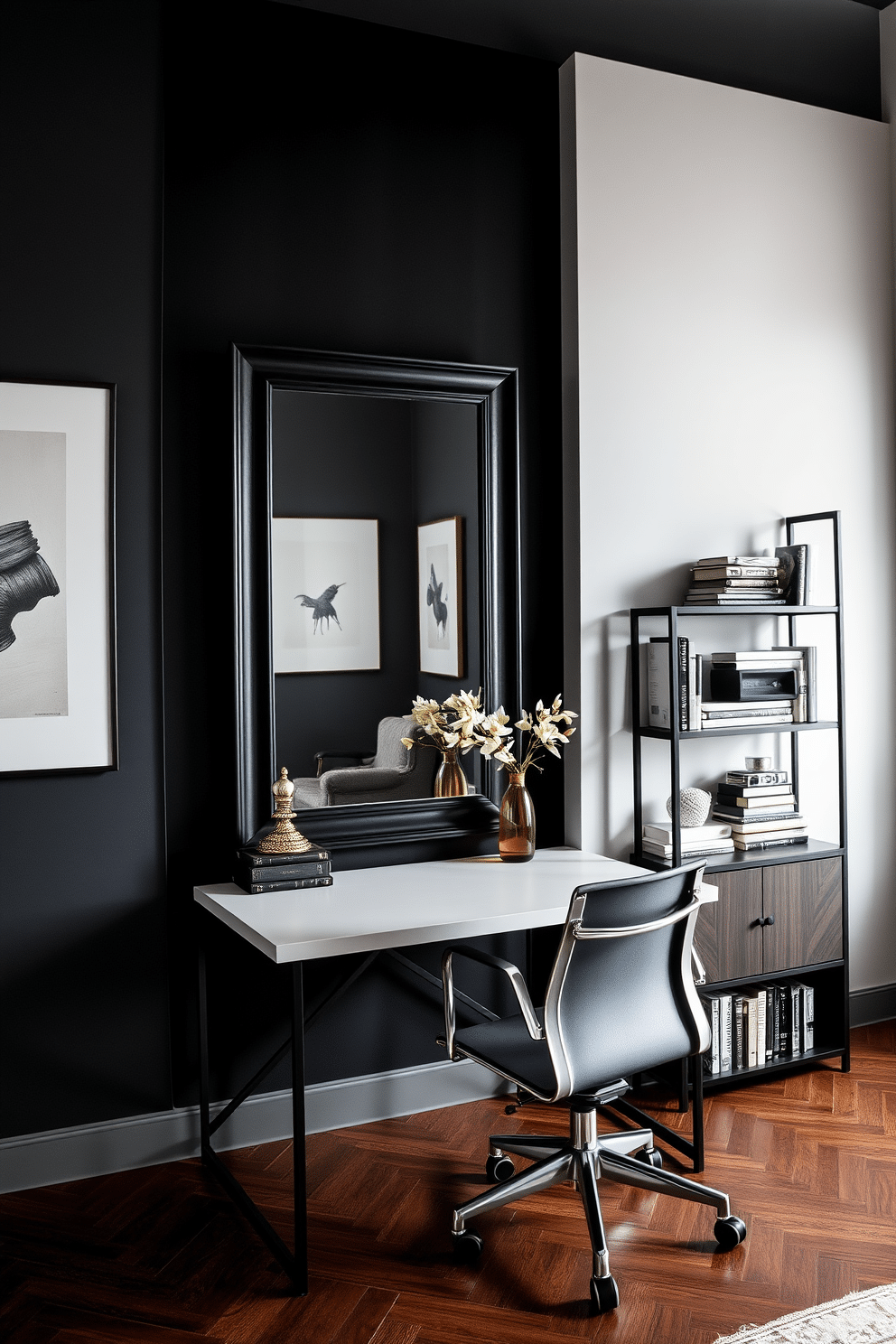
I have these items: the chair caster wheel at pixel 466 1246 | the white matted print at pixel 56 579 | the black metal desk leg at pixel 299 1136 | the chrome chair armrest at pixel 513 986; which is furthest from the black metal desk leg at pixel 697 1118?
the white matted print at pixel 56 579

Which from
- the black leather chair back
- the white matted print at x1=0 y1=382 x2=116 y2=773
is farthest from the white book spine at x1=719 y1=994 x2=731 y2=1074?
the white matted print at x1=0 y1=382 x2=116 y2=773

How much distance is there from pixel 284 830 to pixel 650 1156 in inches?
50.1

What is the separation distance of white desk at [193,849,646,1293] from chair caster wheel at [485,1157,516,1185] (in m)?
0.56

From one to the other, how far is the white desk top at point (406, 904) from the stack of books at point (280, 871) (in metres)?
0.02

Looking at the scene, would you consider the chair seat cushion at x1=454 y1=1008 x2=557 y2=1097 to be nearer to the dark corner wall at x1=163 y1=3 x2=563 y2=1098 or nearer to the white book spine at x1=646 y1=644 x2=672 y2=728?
the dark corner wall at x1=163 y1=3 x2=563 y2=1098

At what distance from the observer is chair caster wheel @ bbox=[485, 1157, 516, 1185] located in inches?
111

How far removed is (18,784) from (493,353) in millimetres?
1884

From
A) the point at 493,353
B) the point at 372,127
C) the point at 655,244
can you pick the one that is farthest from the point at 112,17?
the point at 655,244

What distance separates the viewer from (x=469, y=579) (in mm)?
3316

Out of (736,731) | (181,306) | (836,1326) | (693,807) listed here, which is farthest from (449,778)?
(836,1326)

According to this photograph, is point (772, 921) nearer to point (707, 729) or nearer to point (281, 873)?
point (707, 729)

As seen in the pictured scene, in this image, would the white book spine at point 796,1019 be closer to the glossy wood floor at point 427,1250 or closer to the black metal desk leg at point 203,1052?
the glossy wood floor at point 427,1250

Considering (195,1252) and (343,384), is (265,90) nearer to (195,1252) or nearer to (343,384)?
(343,384)

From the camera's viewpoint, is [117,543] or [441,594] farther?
[441,594]
